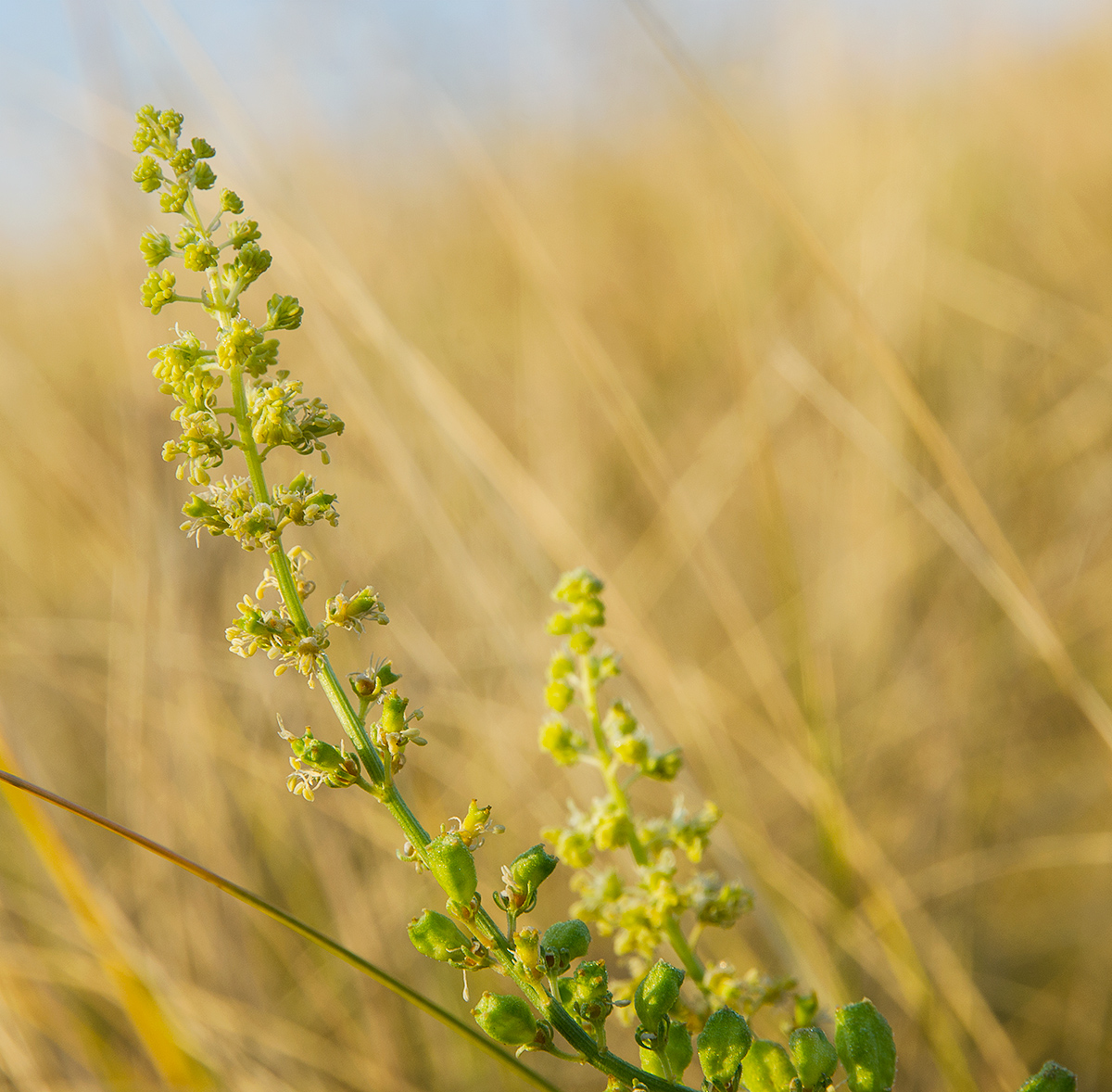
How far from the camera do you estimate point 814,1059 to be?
706 millimetres

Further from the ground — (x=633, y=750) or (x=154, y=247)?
(x=154, y=247)

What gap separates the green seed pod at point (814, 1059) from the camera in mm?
705

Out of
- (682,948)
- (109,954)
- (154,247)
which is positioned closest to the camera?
(154,247)

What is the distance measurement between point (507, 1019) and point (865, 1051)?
27 cm

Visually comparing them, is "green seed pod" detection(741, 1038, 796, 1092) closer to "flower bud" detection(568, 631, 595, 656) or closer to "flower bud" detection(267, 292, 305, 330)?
"flower bud" detection(568, 631, 595, 656)

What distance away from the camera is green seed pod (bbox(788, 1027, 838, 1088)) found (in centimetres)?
70

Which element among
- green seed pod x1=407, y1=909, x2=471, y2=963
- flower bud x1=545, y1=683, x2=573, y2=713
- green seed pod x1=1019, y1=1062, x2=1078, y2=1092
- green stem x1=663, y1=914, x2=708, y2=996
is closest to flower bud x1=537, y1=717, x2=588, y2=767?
flower bud x1=545, y1=683, x2=573, y2=713

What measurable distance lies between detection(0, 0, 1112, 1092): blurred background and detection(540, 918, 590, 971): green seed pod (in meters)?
1.09

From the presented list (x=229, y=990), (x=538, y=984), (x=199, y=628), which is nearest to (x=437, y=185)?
(x=199, y=628)

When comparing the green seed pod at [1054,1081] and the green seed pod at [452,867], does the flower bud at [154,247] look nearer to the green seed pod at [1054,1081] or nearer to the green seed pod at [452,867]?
the green seed pod at [452,867]

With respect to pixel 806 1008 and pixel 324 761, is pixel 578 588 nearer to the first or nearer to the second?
pixel 324 761

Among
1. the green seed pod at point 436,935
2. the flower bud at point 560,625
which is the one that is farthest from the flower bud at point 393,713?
the flower bud at point 560,625

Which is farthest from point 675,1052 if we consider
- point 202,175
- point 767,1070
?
point 202,175

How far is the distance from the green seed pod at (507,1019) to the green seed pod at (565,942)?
5 centimetres
